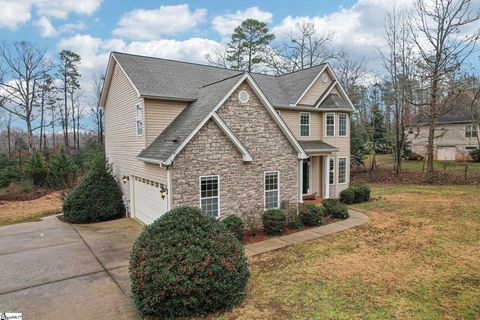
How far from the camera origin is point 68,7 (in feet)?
55.2

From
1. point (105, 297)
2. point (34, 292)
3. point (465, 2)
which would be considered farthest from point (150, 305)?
point (465, 2)

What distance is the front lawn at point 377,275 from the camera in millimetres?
6023

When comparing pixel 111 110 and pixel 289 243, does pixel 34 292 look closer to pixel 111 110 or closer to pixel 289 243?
pixel 289 243

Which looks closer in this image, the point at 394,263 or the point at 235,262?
the point at 235,262

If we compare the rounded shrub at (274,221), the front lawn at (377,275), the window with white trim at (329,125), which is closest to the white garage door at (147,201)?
the rounded shrub at (274,221)

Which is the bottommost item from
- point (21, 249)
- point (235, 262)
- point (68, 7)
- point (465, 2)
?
point (21, 249)

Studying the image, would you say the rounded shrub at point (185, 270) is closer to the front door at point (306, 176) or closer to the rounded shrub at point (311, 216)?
the rounded shrub at point (311, 216)

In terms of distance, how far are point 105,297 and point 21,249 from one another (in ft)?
18.8

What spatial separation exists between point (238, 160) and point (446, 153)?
3438cm

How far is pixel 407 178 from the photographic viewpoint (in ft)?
81.3

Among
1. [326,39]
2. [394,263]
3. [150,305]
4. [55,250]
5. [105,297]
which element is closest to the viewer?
[150,305]

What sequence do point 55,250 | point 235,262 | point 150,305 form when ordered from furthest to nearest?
point 55,250 < point 235,262 < point 150,305

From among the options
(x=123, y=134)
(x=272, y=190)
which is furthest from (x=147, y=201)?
(x=272, y=190)

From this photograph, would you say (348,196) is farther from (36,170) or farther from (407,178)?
(36,170)
